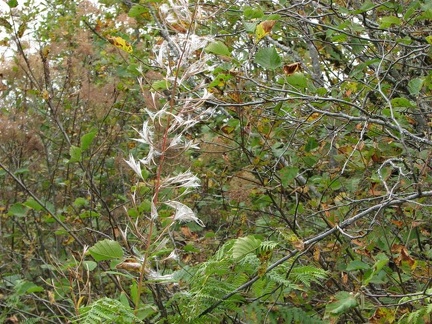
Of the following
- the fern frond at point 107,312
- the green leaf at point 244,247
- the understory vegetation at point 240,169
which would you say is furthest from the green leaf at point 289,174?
the fern frond at point 107,312

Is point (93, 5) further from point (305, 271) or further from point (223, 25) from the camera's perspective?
point (305, 271)

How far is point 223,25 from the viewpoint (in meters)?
4.99

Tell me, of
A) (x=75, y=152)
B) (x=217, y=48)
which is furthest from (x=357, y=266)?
(x=75, y=152)

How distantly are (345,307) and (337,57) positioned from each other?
245 cm

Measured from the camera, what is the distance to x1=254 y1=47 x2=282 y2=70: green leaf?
8.84ft

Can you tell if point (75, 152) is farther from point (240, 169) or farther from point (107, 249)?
point (240, 169)

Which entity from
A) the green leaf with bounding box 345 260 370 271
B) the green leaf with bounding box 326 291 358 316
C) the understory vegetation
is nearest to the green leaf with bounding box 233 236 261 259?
the understory vegetation

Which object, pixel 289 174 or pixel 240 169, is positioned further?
pixel 240 169

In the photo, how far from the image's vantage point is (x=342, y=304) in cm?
216

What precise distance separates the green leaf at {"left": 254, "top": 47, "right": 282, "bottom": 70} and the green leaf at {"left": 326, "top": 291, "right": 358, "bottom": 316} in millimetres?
944

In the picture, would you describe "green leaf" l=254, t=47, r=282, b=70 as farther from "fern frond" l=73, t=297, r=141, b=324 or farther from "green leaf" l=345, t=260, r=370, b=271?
"fern frond" l=73, t=297, r=141, b=324

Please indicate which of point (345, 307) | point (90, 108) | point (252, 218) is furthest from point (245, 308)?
point (90, 108)

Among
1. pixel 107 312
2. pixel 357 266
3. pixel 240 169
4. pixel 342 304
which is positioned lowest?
pixel 240 169

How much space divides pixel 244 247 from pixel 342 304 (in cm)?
37
